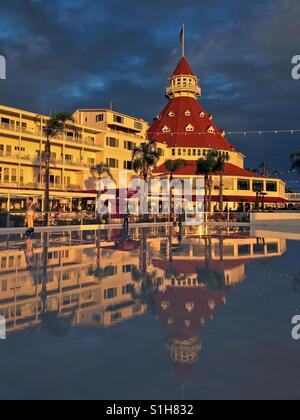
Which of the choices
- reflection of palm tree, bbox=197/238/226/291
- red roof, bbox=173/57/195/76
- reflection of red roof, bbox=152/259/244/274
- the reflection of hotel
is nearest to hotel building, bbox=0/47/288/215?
red roof, bbox=173/57/195/76

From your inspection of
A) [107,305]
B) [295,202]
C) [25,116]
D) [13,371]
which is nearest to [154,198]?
[25,116]

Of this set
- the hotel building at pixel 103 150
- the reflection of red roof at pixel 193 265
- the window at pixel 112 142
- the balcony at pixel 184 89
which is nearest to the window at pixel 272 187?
the hotel building at pixel 103 150

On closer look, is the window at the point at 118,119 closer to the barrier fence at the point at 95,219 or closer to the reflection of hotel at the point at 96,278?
the barrier fence at the point at 95,219

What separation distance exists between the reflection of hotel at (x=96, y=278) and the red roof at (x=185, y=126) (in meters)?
53.8

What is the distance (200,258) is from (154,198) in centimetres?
3622

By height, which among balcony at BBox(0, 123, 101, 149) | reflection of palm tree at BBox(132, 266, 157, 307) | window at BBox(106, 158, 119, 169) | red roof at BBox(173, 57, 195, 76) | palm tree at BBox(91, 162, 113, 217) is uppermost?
red roof at BBox(173, 57, 195, 76)

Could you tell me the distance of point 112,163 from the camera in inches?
2192

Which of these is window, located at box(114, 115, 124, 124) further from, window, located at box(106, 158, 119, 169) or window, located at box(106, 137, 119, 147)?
window, located at box(106, 158, 119, 169)

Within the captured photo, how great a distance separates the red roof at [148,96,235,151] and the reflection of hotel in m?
53.8

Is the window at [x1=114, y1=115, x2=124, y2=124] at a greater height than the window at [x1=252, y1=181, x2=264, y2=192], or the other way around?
the window at [x1=114, y1=115, x2=124, y2=124]

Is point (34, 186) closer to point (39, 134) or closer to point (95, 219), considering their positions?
point (39, 134)

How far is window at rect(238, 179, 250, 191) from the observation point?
6544cm

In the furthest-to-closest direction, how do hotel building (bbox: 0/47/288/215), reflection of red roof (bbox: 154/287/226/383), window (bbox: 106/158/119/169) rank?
window (bbox: 106/158/119/169), hotel building (bbox: 0/47/288/215), reflection of red roof (bbox: 154/287/226/383)
